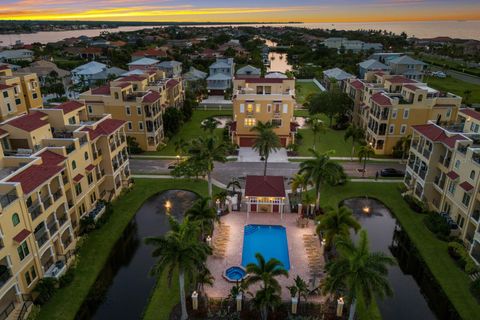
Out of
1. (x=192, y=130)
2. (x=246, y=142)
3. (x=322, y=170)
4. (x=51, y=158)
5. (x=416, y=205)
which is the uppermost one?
(x=51, y=158)

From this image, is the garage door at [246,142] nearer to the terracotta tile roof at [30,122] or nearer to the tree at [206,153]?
the tree at [206,153]

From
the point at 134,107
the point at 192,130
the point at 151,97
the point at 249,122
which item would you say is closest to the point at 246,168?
the point at 249,122

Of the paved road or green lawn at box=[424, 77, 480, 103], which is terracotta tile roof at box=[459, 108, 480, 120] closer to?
the paved road

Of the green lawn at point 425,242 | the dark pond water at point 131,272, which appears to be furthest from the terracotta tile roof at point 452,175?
the dark pond water at point 131,272

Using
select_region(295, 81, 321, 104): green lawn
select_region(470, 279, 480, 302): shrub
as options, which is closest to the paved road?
select_region(470, 279, 480, 302): shrub

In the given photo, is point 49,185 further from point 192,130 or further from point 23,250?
point 192,130

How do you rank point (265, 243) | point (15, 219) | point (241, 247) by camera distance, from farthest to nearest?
point (265, 243)
point (241, 247)
point (15, 219)
